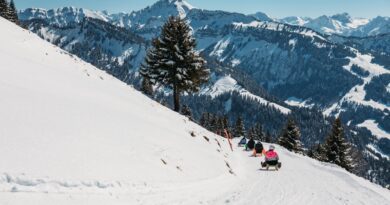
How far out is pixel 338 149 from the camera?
56.8 metres

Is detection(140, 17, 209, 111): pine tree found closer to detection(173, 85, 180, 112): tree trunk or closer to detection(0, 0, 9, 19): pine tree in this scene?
detection(173, 85, 180, 112): tree trunk

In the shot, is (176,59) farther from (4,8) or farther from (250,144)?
(4,8)

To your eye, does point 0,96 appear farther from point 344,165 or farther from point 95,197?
point 344,165

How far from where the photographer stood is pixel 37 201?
10422 mm

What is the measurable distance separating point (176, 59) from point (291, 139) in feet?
98.4

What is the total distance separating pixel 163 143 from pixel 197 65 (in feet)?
77.8

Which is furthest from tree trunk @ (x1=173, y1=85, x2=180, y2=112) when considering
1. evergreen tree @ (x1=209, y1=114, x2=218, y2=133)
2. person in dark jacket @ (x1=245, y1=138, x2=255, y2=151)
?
evergreen tree @ (x1=209, y1=114, x2=218, y2=133)

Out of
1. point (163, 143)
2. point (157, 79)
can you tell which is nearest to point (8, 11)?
point (157, 79)

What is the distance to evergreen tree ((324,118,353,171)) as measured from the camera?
56219mm

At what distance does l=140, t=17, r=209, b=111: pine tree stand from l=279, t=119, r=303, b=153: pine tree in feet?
86.4

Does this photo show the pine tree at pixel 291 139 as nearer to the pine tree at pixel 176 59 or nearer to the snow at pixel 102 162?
the pine tree at pixel 176 59

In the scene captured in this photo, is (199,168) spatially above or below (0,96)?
below

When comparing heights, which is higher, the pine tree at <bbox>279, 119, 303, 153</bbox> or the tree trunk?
the tree trunk

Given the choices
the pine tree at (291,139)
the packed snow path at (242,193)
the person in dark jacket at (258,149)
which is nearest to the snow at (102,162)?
the packed snow path at (242,193)
